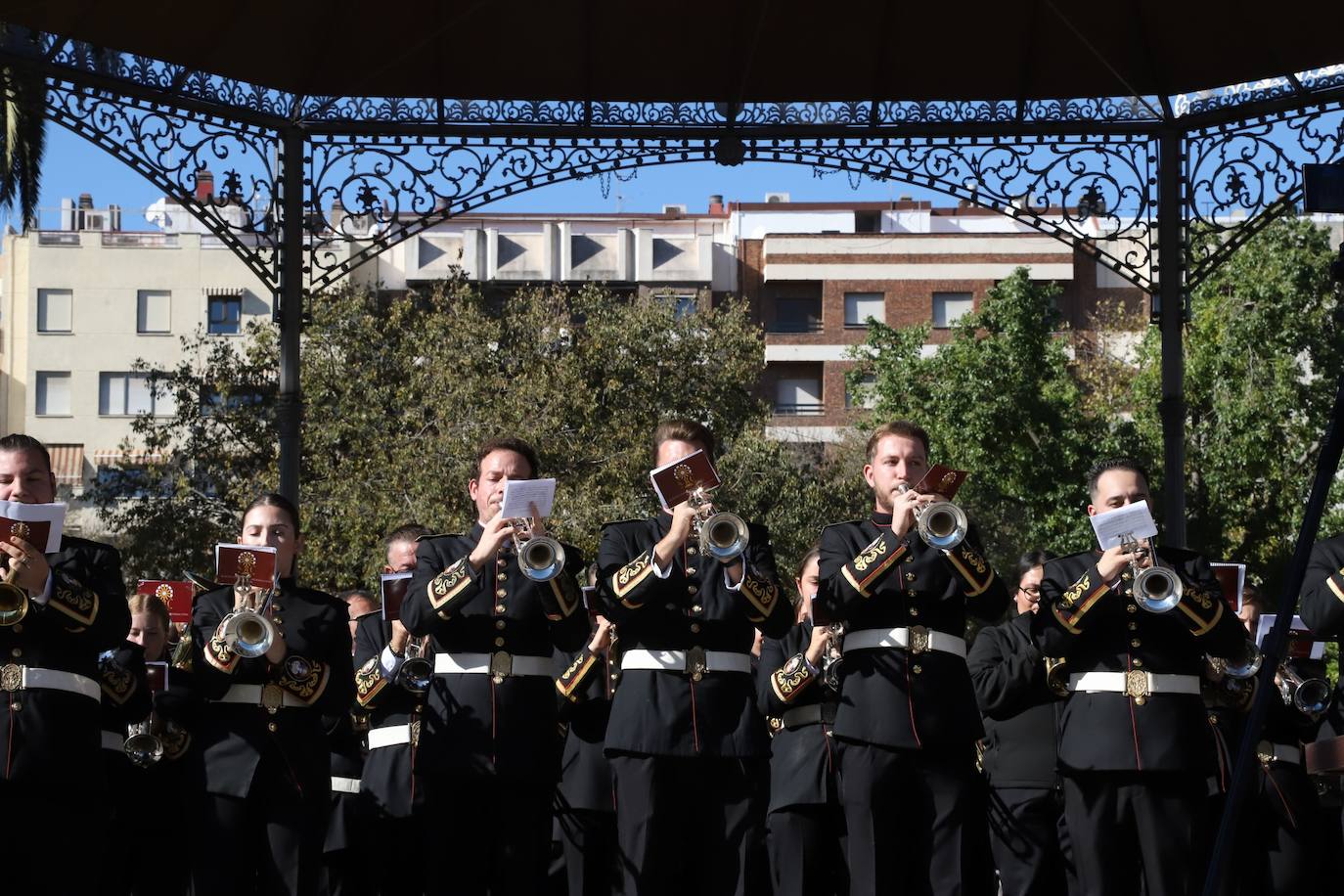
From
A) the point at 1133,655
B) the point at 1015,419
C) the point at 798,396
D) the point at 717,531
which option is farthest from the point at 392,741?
the point at 798,396

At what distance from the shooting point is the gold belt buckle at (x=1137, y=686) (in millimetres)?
8125

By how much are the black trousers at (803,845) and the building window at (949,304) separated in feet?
175

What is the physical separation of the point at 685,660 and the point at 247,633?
1.93 m

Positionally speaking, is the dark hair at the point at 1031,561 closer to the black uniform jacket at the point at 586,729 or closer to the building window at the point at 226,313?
the black uniform jacket at the point at 586,729

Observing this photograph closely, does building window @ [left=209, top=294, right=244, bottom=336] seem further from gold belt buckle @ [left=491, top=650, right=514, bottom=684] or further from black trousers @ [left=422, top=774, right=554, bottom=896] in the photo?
black trousers @ [left=422, top=774, right=554, bottom=896]

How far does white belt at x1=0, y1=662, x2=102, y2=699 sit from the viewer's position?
305 inches

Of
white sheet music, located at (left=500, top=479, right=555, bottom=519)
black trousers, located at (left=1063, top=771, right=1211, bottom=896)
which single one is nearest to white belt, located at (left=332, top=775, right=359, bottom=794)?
white sheet music, located at (left=500, top=479, right=555, bottom=519)

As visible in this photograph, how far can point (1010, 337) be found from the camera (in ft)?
115

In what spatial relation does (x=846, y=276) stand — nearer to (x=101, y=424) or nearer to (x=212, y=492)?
(x=101, y=424)

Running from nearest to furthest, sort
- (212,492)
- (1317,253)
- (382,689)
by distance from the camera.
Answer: (382,689) < (1317,253) < (212,492)

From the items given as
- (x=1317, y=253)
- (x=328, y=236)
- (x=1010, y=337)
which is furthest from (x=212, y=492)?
(x=328, y=236)

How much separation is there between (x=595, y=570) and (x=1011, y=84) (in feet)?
19.7

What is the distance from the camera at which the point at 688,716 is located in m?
8.11

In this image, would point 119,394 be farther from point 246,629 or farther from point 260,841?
point 246,629
